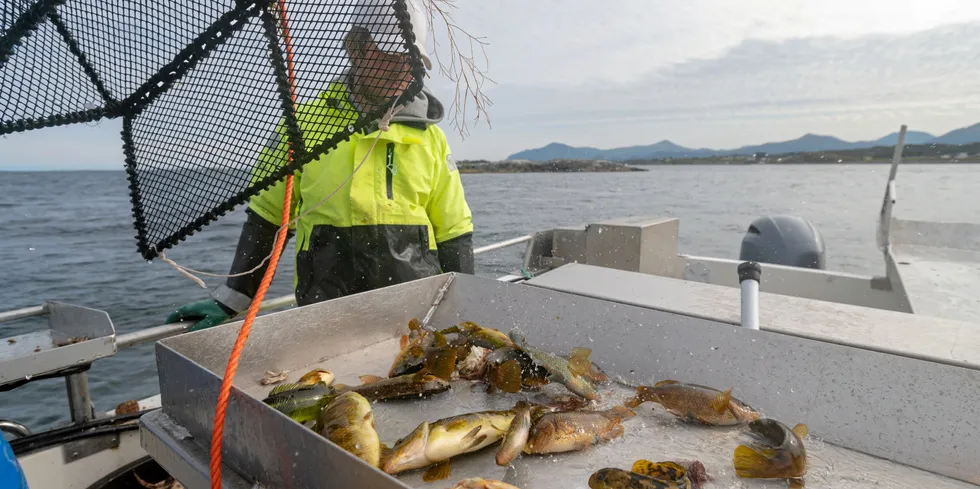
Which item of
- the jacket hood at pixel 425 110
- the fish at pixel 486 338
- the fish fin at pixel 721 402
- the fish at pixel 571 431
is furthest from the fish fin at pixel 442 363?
the jacket hood at pixel 425 110

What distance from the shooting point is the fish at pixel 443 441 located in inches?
58.7

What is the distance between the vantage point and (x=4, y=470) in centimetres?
113

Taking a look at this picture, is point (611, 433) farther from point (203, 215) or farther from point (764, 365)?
point (203, 215)

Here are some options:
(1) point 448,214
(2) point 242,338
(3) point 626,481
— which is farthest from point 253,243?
(3) point 626,481

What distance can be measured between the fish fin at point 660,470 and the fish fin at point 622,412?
0.93 ft

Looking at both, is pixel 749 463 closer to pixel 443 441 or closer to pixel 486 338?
pixel 443 441

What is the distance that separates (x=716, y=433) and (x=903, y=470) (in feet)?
1.72

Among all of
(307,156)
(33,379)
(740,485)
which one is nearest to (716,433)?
(740,485)

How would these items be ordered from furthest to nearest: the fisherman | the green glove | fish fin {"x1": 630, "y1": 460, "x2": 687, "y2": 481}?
the fisherman → the green glove → fish fin {"x1": 630, "y1": 460, "x2": 687, "y2": 481}

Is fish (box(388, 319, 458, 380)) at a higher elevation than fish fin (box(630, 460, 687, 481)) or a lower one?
higher

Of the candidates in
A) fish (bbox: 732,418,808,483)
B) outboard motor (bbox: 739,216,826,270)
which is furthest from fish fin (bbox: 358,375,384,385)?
outboard motor (bbox: 739,216,826,270)

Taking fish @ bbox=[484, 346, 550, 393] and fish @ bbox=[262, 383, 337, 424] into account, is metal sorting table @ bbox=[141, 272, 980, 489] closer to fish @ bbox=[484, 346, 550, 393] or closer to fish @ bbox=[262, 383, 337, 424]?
fish @ bbox=[484, 346, 550, 393]

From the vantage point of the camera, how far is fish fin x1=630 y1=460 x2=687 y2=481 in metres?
1.44

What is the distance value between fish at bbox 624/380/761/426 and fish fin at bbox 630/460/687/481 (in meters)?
0.33
